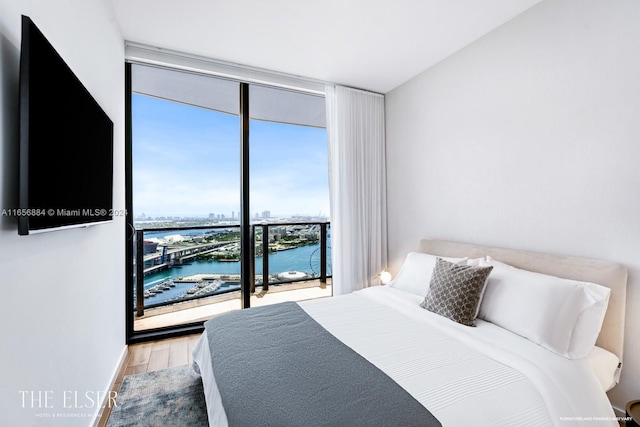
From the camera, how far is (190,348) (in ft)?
9.34

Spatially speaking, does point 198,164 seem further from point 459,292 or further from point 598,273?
point 598,273

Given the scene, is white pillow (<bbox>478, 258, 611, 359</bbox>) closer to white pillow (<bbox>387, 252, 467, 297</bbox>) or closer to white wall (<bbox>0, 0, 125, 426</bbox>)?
white pillow (<bbox>387, 252, 467, 297</bbox>)

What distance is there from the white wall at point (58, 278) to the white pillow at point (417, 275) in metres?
2.30

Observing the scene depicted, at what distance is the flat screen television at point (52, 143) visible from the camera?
942 mm

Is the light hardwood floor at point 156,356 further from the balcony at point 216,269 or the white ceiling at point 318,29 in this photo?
the white ceiling at point 318,29

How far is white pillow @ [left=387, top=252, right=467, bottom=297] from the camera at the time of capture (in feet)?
8.45

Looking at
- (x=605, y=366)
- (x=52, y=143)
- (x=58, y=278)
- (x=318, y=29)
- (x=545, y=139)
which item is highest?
(x=318, y=29)

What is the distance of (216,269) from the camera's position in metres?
4.07

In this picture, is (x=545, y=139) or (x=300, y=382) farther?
(x=545, y=139)

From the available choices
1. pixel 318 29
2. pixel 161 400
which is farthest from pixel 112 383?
pixel 318 29

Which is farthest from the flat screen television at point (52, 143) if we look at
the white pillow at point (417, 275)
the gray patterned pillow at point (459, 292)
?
the white pillow at point (417, 275)

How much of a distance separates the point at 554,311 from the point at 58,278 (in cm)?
248

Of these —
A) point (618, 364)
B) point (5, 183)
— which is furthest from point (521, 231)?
point (5, 183)

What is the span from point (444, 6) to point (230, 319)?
A: 272 centimetres
